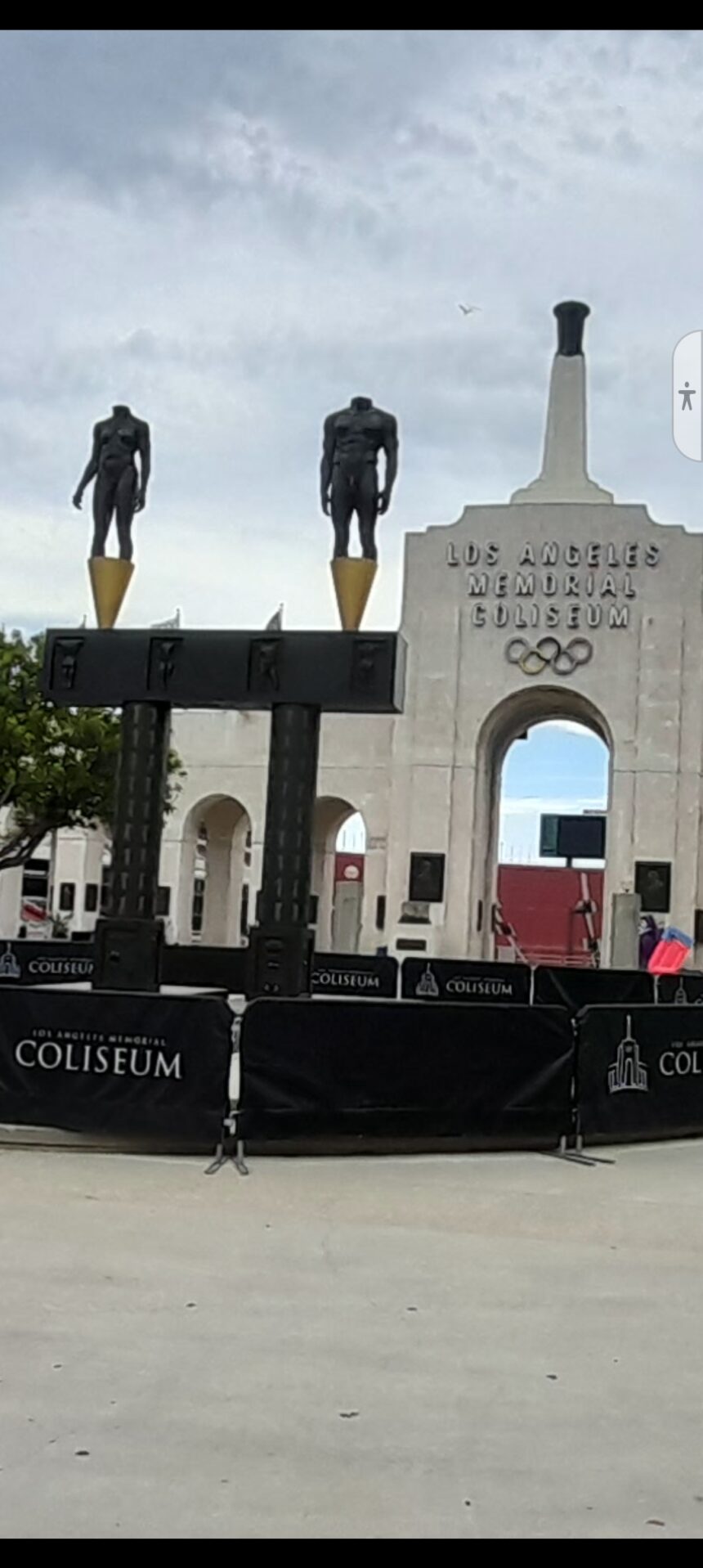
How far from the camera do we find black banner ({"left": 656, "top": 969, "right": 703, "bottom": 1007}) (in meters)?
24.4

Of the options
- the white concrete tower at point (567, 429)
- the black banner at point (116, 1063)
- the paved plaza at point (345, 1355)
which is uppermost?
the white concrete tower at point (567, 429)

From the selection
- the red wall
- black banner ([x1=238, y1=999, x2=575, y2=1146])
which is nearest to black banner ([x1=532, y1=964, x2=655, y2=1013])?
black banner ([x1=238, y1=999, x2=575, y2=1146])

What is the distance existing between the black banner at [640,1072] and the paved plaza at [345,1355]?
1.40 metres

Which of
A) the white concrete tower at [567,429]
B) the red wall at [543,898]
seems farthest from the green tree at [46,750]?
the red wall at [543,898]

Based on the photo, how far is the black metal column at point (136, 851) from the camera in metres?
15.0

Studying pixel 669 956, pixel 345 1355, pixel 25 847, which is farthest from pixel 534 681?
pixel 345 1355

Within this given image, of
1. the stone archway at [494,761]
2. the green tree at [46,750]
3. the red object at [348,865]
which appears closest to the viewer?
the green tree at [46,750]

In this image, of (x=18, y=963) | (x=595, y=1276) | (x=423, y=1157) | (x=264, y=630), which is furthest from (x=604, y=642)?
(x=595, y=1276)

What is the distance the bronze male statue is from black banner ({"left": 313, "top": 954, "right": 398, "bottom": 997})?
10599 millimetres

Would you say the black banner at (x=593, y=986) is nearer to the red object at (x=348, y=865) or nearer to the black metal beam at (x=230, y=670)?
the black metal beam at (x=230, y=670)

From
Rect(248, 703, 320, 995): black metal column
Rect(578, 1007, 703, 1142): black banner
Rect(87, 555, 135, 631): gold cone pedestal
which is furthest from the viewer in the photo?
Rect(87, 555, 135, 631): gold cone pedestal

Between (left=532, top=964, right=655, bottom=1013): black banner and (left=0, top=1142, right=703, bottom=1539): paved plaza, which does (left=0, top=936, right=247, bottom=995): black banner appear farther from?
(left=0, top=1142, right=703, bottom=1539): paved plaza

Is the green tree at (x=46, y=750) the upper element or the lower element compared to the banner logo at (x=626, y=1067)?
upper

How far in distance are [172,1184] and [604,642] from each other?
35770 millimetres
